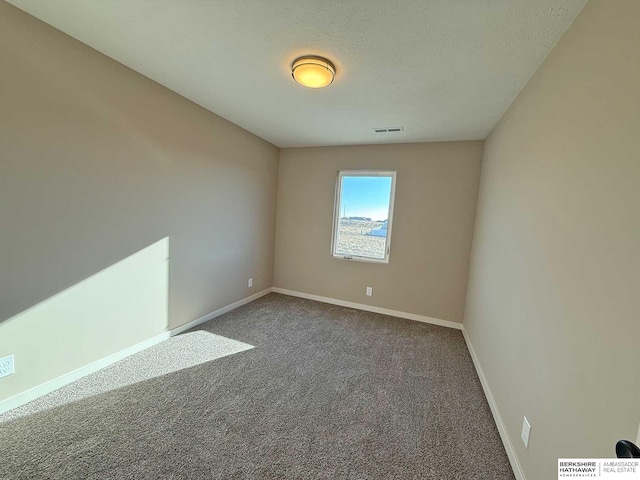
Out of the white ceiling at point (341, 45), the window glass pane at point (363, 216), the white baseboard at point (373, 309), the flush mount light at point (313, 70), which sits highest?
the white ceiling at point (341, 45)

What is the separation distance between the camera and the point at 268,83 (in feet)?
6.94

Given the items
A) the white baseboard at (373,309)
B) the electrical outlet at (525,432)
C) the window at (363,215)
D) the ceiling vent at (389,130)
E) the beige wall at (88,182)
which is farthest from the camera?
the window at (363,215)

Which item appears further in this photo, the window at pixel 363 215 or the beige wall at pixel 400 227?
the window at pixel 363 215

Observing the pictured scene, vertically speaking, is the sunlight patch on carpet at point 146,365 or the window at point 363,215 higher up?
the window at point 363,215

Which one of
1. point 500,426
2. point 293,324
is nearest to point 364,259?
point 293,324

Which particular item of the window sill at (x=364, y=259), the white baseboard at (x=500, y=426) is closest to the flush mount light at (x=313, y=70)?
the window sill at (x=364, y=259)

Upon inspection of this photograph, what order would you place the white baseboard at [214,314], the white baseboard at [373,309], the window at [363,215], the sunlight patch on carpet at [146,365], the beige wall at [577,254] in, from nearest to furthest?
the beige wall at [577,254] < the sunlight patch on carpet at [146,365] < the white baseboard at [214,314] < the white baseboard at [373,309] < the window at [363,215]

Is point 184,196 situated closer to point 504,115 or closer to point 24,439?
point 24,439

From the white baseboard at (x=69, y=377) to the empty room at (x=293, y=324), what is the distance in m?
0.01

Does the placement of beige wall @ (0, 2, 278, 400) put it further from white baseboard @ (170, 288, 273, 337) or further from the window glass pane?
the window glass pane

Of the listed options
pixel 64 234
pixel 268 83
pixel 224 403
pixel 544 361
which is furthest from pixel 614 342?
pixel 64 234

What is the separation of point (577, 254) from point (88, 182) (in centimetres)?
301

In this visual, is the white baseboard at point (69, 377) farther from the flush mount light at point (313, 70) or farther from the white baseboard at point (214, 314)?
the flush mount light at point (313, 70)

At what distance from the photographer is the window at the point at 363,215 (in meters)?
3.65
